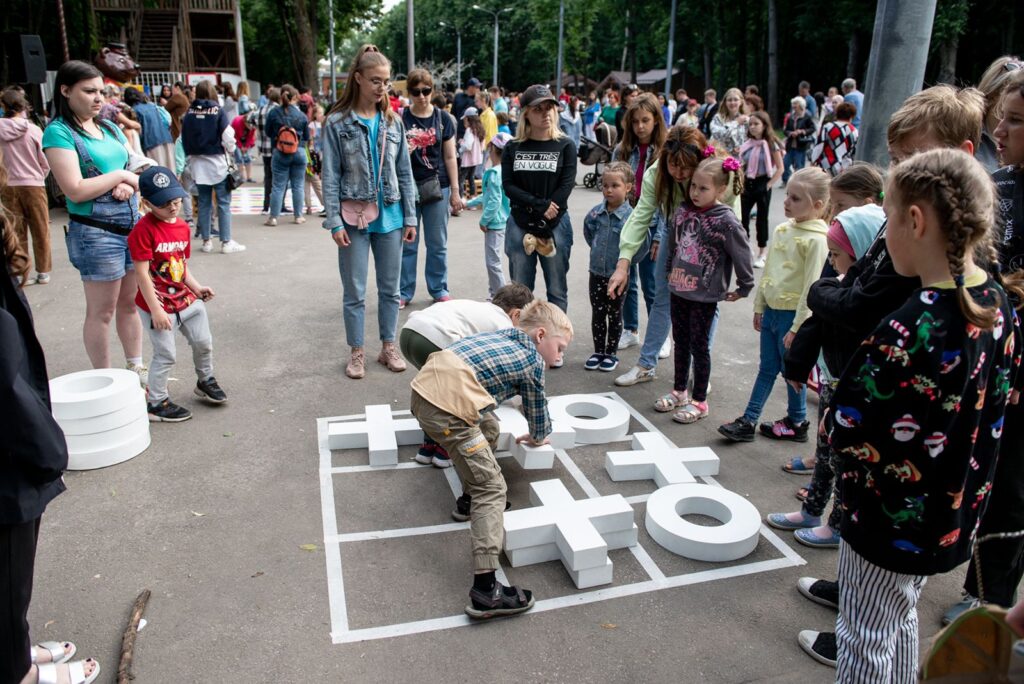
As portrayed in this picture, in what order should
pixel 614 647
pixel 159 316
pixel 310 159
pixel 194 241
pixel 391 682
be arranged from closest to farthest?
pixel 391 682, pixel 614 647, pixel 159 316, pixel 194 241, pixel 310 159

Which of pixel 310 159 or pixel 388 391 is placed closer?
pixel 388 391

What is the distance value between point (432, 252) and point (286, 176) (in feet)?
17.8

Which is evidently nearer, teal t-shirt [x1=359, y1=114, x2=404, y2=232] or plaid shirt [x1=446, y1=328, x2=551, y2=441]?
plaid shirt [x1=446, y1=328, x2=551, y2=441]

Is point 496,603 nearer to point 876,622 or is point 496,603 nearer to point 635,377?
point 876,622

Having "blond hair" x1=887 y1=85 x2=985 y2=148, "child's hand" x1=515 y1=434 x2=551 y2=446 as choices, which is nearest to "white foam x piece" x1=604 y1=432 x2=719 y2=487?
"child's hand" x1=515 y1=434 x2=551 y2=446

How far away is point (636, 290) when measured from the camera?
675 cm

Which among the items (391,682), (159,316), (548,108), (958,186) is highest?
(548,108)

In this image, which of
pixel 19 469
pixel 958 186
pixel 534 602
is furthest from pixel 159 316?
pixel 958 186

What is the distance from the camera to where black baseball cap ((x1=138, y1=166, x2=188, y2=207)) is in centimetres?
471

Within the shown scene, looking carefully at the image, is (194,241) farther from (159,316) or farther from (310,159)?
(159,316)

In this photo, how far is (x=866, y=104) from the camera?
16.1ft

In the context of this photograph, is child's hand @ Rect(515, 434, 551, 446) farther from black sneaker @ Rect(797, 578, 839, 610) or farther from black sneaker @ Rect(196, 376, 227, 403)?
black sneaker @ Rect(196, 376, 227, 403)

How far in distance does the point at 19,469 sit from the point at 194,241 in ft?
32.0

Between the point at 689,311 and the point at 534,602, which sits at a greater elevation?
the point at 689,311
